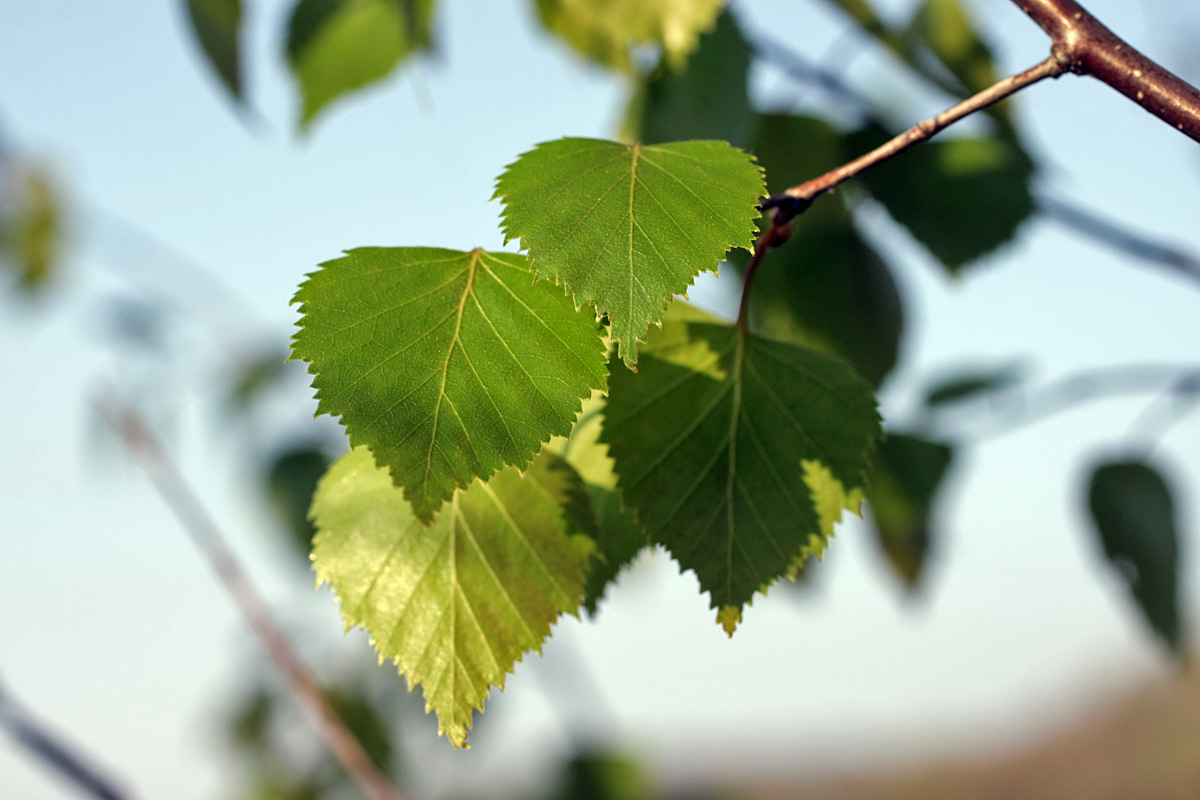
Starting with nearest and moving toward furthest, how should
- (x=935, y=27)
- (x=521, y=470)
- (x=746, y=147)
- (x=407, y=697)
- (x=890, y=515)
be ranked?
(x=521, y=470), (x=746, y=147), (x=935, y=27), (x=890, y=515), (x=407, y=697)

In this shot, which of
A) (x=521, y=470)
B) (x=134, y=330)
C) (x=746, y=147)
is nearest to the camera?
(x=521, y=470)

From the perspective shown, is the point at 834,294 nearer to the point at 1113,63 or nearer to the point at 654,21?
the point at 654,21

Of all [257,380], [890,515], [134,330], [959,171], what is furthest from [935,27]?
[134,330]

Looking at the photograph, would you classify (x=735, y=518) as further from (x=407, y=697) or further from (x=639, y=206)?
(x=407, y=697)

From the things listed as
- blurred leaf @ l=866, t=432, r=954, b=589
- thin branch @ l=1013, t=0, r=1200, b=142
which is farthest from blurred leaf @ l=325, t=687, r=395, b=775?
thin branch @ l=1013, t=0, r=1200, b=142

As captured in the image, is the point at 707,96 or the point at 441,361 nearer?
the point at 441,361

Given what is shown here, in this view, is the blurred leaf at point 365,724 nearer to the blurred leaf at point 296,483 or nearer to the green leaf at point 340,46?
the blurred leaf at point 296,483

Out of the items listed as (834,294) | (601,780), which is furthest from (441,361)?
(601,780)
